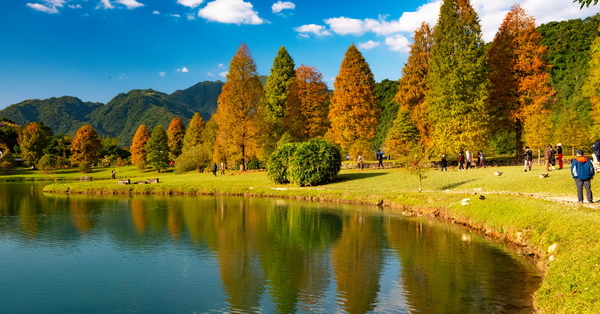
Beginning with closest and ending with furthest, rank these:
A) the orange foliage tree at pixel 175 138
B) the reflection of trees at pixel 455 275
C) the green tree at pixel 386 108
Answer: the reflection of trees at pixel 455 275, the orange foliage tree at pixel 175 138, the green tree at pixel 386 108

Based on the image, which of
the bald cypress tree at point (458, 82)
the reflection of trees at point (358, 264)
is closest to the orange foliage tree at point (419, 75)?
the bald cypress tree at point (458, 82)

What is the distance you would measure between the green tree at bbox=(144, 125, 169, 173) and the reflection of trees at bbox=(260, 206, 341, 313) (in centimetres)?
5669

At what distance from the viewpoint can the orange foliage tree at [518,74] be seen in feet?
152

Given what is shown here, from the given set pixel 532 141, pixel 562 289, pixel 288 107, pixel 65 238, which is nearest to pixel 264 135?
pixel 288 107

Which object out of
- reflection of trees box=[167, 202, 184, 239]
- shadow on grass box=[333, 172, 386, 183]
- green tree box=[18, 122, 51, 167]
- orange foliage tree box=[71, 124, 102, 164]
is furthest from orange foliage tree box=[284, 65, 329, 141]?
green tree box=[18, 122, 51, 167]

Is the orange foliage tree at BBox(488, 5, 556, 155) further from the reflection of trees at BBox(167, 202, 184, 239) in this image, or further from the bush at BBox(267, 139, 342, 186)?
the reflection of trees at BBox(167, 202, 184, 239)

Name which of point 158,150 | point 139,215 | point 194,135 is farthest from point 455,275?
point 158,150

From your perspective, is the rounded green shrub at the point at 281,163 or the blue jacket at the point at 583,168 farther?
the rounded green shrub at the point at 281,163

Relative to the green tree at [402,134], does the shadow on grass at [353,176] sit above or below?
below

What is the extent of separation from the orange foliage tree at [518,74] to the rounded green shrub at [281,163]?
23.6 m

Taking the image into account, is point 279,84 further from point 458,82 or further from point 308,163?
point 458,82

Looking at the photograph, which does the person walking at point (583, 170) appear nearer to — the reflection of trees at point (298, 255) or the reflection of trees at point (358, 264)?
the reflection of trees at point (358, 264)

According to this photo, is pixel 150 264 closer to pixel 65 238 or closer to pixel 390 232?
pixel 65 238

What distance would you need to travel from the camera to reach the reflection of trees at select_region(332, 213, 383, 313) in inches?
483
